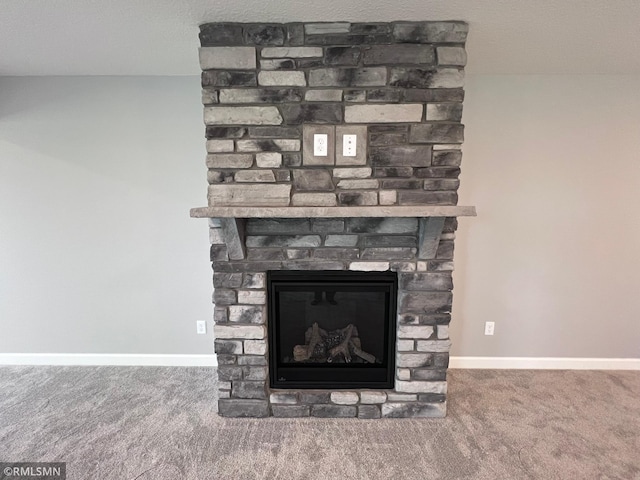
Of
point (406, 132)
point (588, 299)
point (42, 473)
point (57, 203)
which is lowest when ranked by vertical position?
point (42, 473)

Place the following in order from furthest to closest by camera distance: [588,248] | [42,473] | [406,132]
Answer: [588,248]
[406,132]
[42,473]

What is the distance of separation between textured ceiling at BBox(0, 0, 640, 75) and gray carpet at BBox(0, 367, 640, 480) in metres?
2.21

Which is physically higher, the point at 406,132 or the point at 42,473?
the point at 406,132

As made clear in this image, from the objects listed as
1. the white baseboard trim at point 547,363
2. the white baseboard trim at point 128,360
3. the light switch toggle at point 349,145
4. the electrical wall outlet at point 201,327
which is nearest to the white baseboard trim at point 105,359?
the white baseboard trim at point 128,360

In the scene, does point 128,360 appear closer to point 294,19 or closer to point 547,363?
point 294,19

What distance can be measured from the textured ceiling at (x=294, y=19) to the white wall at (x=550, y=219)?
0.69ft

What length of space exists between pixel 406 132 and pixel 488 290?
4.87ft

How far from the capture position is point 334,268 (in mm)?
1937

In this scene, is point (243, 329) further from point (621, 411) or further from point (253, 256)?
point (621, 411)

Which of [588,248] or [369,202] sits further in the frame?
[588,248]

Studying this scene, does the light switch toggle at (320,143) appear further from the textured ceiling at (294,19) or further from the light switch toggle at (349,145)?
the textured ceiling at (294,19)

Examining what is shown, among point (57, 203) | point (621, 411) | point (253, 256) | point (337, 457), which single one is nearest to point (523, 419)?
point (621, 411)

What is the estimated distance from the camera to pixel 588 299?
2561 mm

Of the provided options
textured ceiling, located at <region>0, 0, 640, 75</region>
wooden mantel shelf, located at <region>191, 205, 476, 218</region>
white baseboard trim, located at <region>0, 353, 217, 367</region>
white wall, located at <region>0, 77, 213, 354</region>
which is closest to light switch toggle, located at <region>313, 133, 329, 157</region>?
wooden mantel shelf, located at <region>191, 205, 476, 218</region>
